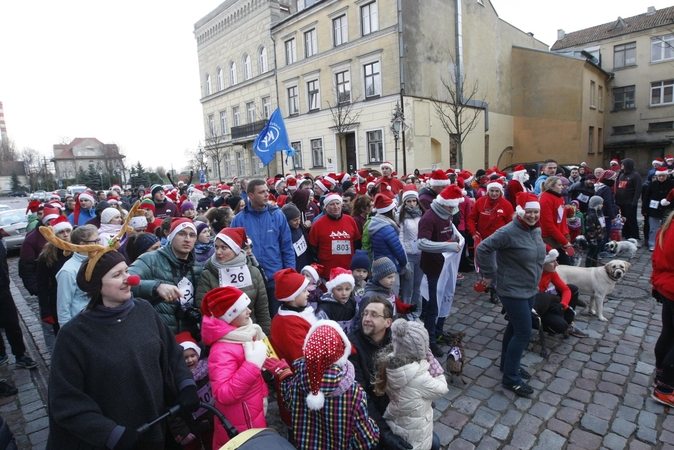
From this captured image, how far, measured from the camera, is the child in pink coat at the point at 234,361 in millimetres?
2557

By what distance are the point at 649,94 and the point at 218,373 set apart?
132ft

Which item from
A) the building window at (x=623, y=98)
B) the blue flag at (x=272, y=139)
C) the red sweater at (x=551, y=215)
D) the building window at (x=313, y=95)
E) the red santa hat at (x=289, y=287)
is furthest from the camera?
the building window at (x=623, y=98)

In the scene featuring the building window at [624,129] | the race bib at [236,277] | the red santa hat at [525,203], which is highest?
the building window at [624,129]

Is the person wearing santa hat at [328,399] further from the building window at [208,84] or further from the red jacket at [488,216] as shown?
the building window at [208,84]

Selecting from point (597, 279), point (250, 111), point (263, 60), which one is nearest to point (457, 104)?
point (263, 60)

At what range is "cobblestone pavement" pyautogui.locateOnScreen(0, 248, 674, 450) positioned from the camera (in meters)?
3.29

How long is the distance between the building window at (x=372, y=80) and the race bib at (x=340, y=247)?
18.5 metres

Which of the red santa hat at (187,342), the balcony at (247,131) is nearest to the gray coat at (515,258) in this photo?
the red santa hat at (187,342)

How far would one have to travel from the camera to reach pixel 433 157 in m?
22.8

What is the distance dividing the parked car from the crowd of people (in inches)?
402

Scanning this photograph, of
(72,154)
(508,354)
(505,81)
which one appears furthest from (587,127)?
(72,154)

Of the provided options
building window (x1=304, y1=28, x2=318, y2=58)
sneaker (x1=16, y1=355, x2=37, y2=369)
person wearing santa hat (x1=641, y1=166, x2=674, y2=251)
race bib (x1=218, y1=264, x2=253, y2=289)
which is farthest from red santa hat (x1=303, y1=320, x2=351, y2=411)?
building window (x1=304, y1=28, x2=318, y2=58)

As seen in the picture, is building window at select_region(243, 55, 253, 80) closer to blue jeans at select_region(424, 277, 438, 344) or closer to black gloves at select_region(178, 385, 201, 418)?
blue jeans at select_region(424, 277, 438, 344)

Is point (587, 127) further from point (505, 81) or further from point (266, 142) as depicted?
point (266, 142)
